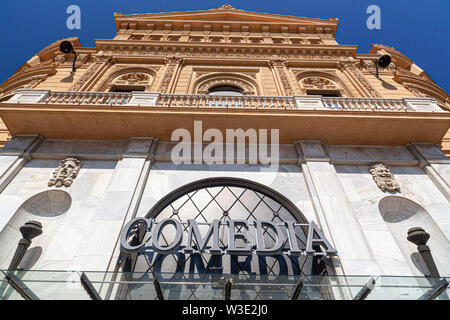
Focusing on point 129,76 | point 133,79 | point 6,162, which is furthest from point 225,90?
point 6,162

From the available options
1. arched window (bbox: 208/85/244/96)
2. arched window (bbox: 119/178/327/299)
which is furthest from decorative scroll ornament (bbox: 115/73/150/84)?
arched window (bbox: 119/178/327/299)

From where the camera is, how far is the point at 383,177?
7.78 metres

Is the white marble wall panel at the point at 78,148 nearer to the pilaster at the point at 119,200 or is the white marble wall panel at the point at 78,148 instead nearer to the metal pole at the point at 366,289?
the pilaster at the point at 119,200

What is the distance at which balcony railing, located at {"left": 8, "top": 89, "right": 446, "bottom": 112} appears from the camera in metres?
8.70

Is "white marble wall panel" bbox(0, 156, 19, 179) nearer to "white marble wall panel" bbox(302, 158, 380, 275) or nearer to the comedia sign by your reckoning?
the comedia sign

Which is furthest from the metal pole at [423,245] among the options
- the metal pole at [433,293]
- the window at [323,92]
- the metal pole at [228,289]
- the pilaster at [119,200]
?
the window at [323,92]

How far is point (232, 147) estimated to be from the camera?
28.4 ft

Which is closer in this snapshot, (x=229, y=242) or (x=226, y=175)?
(x=229, y=242)

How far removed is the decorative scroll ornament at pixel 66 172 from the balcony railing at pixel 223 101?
2.14m

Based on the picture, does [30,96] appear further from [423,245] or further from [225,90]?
[423,245]

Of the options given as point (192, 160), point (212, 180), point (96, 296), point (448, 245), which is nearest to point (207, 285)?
point (96, 296)

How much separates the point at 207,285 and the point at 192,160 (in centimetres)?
470

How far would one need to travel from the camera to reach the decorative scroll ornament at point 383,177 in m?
7.50

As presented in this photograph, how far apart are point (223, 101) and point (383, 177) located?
581 centimetres
